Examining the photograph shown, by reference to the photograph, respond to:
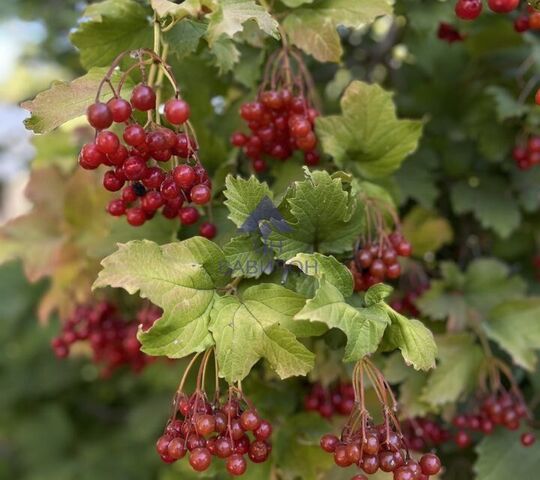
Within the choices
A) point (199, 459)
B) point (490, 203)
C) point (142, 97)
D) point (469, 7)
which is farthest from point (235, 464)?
point (490, 203)

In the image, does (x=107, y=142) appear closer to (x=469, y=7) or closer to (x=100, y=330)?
(x=469, y=7)

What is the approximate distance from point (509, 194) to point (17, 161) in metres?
2.40

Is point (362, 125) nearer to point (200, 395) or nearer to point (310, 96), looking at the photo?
point (310, 96)

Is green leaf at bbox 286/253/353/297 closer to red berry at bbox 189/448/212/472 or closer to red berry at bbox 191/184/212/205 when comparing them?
red berry at bbox 191/184/212/205

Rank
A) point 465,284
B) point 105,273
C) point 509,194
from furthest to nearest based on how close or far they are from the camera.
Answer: point 509,194, point 465,284, point 105,273

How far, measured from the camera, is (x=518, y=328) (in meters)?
Answer: 1.19

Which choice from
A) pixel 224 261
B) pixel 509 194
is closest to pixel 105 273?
pixel 224 261

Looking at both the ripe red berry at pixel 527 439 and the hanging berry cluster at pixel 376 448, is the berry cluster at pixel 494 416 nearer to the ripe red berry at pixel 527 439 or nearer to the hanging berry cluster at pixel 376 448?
the ripe red berry at pixel 527 439

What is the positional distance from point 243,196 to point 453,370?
54 centimetres

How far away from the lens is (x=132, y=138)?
0.82m

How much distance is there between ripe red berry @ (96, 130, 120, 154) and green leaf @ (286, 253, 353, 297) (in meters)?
0.27

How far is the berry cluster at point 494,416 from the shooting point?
1.15m

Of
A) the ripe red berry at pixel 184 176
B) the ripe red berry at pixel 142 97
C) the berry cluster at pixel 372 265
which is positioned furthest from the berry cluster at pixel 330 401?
the ripe red berry at pixel 142 97

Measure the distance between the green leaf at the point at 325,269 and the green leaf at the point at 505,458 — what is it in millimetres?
556
